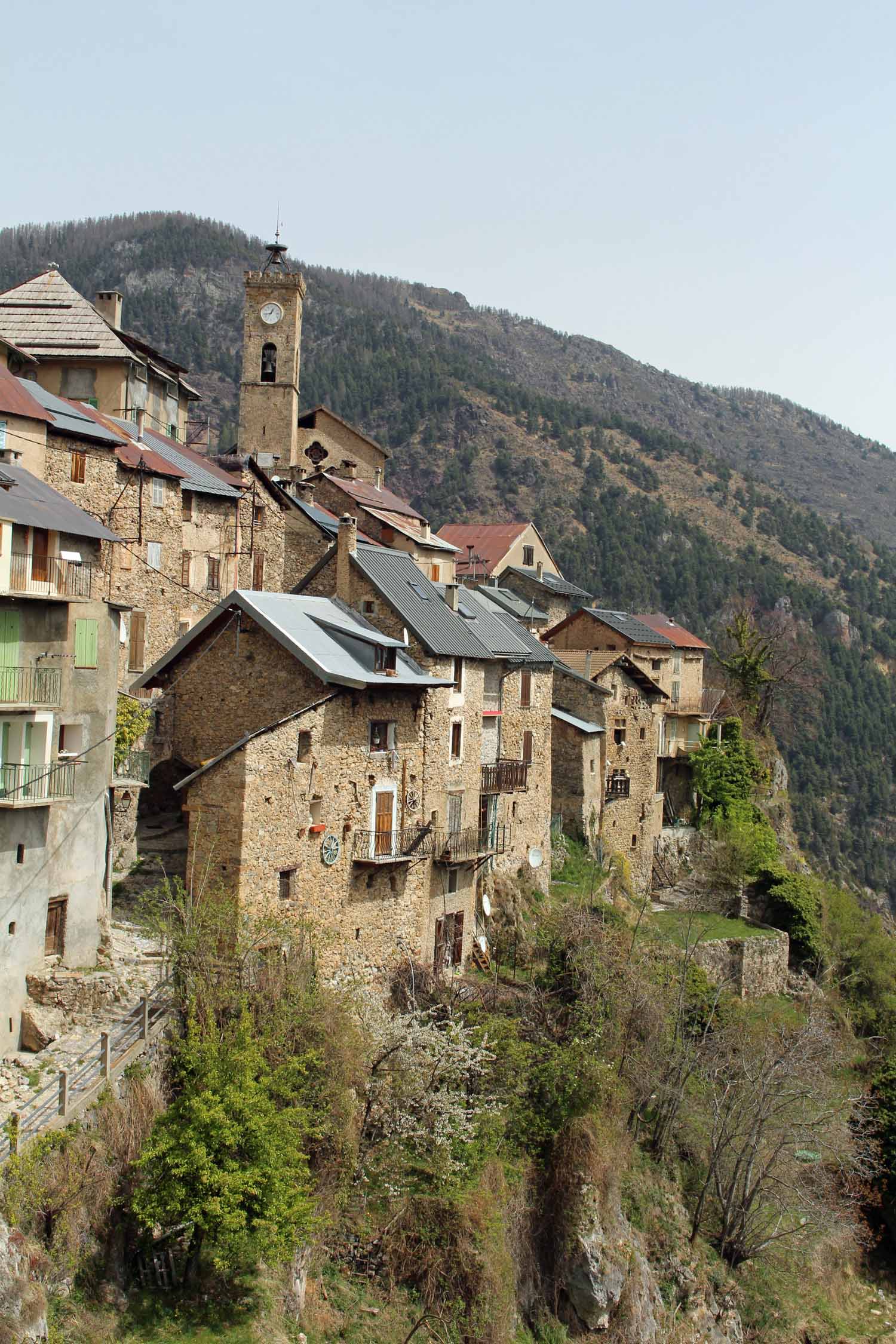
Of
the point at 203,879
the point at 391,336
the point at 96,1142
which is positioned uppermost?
the point at 391,336

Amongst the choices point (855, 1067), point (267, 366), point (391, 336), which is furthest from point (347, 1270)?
point (391, 336)

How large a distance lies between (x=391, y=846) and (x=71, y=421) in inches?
721

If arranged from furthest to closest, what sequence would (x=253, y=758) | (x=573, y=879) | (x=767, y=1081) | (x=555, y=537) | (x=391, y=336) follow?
(x=391, y=336) < (x=555, y=537) < (x=573, y=879) < (x=767, y=1081) < (x=253, y=758)

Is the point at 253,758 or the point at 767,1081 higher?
the point at 253,758

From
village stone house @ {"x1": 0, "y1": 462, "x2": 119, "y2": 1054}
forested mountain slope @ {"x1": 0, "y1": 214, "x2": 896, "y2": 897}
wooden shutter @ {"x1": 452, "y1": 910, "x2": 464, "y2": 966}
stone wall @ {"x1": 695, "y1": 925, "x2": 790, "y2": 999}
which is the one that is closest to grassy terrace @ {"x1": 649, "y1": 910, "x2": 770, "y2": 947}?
stone wall @ {"x1": 695, "y1": 925, "x2": 790, "y2": 999}

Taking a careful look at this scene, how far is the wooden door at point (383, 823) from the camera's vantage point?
33438 mm

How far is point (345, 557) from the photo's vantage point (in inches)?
1484

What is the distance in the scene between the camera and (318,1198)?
89.8ft

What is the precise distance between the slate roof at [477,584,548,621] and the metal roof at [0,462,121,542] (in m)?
29.9

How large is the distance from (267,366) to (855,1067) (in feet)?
146

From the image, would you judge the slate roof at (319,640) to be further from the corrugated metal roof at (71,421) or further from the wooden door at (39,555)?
the corrugated metal roof at (71,421)

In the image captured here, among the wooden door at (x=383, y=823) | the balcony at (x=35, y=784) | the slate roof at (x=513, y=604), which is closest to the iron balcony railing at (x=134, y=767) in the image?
the balcony at (x=35, y=784)

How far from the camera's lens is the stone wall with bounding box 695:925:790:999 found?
49.9 m

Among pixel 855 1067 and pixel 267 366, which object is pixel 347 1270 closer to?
pixel 855 1067
